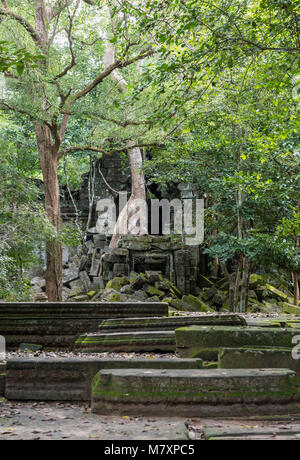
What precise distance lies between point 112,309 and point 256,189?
15.4 ft

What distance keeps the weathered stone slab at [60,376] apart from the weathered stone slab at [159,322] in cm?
159

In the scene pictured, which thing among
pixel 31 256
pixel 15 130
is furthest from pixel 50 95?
pixel 15 130

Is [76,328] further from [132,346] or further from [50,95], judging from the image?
[50,95]

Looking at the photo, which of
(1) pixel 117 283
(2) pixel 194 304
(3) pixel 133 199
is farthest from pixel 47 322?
(3) pixel 133 199

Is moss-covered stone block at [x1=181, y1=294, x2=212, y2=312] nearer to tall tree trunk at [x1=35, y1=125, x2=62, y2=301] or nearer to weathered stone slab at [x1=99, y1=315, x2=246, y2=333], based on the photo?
tall tree trunk at [x1=35, y1=125, x2=62, y2=301]

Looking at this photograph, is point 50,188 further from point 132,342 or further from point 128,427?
point 128,427

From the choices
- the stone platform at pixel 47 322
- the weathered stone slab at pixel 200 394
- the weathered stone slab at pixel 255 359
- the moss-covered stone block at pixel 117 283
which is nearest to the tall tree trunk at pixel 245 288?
the moss-covered stone block at pixel 117 283

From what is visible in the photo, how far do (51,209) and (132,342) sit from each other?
581 cm

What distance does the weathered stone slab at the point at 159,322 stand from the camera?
557cm

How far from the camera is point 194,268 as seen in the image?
51.2ft

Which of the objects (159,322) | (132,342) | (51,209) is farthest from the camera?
(51,209)

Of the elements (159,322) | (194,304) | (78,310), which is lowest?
(194,304)

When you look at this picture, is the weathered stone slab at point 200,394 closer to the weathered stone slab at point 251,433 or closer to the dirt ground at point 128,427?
the dirt ground at point 128,427

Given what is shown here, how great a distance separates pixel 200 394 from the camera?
3.42 meters
